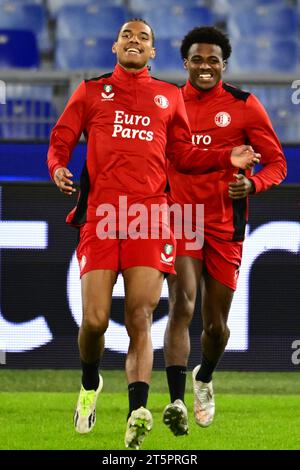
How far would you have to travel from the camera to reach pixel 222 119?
7.04 metres

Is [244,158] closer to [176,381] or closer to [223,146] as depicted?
[223,146]

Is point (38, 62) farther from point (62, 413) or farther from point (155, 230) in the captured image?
point (155, 230)

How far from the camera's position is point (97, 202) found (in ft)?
20.1

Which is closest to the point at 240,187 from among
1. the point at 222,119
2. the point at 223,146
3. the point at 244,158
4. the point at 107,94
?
the point at 244,158

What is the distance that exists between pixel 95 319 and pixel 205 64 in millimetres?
1816

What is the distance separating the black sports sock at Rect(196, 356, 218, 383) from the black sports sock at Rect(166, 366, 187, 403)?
50 centimetres

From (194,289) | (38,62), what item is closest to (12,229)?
(194,289)

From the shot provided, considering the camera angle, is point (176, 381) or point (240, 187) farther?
point (176, 381)

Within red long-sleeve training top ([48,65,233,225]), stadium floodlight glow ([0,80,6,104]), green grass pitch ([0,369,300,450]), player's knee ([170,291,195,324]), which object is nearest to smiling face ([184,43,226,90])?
red long-sleeve training top ([48,65,233,225])

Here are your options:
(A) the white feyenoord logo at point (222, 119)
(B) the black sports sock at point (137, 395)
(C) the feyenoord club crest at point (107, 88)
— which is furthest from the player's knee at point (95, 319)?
(A) the white feyenoord logo at point (222, 119)

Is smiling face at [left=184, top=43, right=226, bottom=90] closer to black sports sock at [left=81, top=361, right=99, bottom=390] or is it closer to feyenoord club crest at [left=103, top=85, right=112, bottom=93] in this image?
feyenoord club crest at [left=103, top=85, right=112, bottom=93]

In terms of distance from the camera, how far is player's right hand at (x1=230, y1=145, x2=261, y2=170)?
247 inches

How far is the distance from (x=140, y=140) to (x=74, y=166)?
374 centimetres

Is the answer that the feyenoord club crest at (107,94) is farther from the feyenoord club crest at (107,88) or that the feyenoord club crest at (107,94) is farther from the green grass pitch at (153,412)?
the green grass pitch at (153,412)
